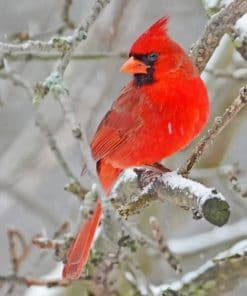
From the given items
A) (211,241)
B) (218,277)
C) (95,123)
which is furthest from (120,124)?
(95,123)

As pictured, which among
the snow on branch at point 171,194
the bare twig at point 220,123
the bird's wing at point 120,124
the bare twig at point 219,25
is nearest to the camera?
the snow on branch at point 171,194

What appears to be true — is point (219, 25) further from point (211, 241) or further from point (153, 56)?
point (211, 241)

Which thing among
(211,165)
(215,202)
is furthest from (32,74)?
(215,202)

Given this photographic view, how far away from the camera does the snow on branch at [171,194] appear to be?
186cm

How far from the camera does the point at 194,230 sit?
5828 mm

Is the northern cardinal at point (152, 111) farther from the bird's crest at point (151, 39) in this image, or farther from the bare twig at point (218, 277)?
the bare twig at point (218, 277)

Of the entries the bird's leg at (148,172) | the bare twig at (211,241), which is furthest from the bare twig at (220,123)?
the bare twig at (211,241)

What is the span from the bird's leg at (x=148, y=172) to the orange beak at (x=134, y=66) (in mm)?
321

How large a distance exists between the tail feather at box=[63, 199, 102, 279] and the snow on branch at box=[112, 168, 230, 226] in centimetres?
10

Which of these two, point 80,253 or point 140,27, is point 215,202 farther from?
point 140,27

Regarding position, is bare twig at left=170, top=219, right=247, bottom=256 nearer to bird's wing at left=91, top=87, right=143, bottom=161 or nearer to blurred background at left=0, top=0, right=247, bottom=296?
blurred background at left=0, top=0, right=247, bottom=296

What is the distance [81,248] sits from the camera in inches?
103

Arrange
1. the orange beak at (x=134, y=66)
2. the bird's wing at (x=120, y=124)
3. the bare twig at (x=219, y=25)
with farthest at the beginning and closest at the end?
1. the bird's wing at (x=120, y=124)
2. the orange beak at (x=134, y=66)
3. the bare twig at (x=219, y=25)

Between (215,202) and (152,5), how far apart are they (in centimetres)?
442
